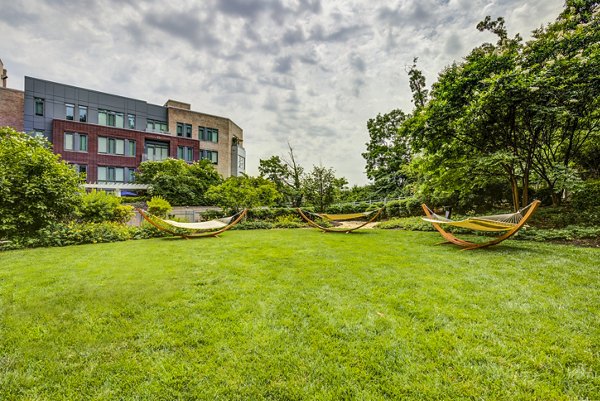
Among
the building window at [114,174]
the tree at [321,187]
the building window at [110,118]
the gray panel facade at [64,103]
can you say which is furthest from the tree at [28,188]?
the building window at [110,118]

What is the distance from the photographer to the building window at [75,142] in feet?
68.4

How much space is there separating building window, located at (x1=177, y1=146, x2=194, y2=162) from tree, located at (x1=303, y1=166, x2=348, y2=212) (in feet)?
47.8

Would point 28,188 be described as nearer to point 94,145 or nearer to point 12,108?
point 94,145

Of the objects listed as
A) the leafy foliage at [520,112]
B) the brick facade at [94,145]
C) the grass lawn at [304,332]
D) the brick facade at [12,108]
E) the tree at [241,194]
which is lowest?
the grass lawn at [304,332]

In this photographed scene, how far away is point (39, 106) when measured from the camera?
20672 mm

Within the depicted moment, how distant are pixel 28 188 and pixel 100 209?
3.02 m

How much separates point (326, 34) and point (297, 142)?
1224 cm

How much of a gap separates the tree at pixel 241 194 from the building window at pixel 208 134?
60.4 feet

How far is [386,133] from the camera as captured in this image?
954 inches

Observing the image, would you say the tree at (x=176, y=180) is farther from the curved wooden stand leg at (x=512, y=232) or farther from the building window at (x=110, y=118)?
the curved wooden stand leg at (x=512, y=232)

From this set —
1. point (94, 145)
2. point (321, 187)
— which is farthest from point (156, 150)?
point (321, 187)

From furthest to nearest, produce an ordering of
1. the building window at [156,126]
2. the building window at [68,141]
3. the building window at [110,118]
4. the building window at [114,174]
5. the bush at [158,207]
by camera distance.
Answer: the building window at [156,126], the building window at [110,118], the building window at [114,174], the building window at [68,141], the bush at [158,207]

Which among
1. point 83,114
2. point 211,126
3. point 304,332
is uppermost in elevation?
point 211,126

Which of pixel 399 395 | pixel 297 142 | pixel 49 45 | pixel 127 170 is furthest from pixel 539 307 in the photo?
pixel 127 170
